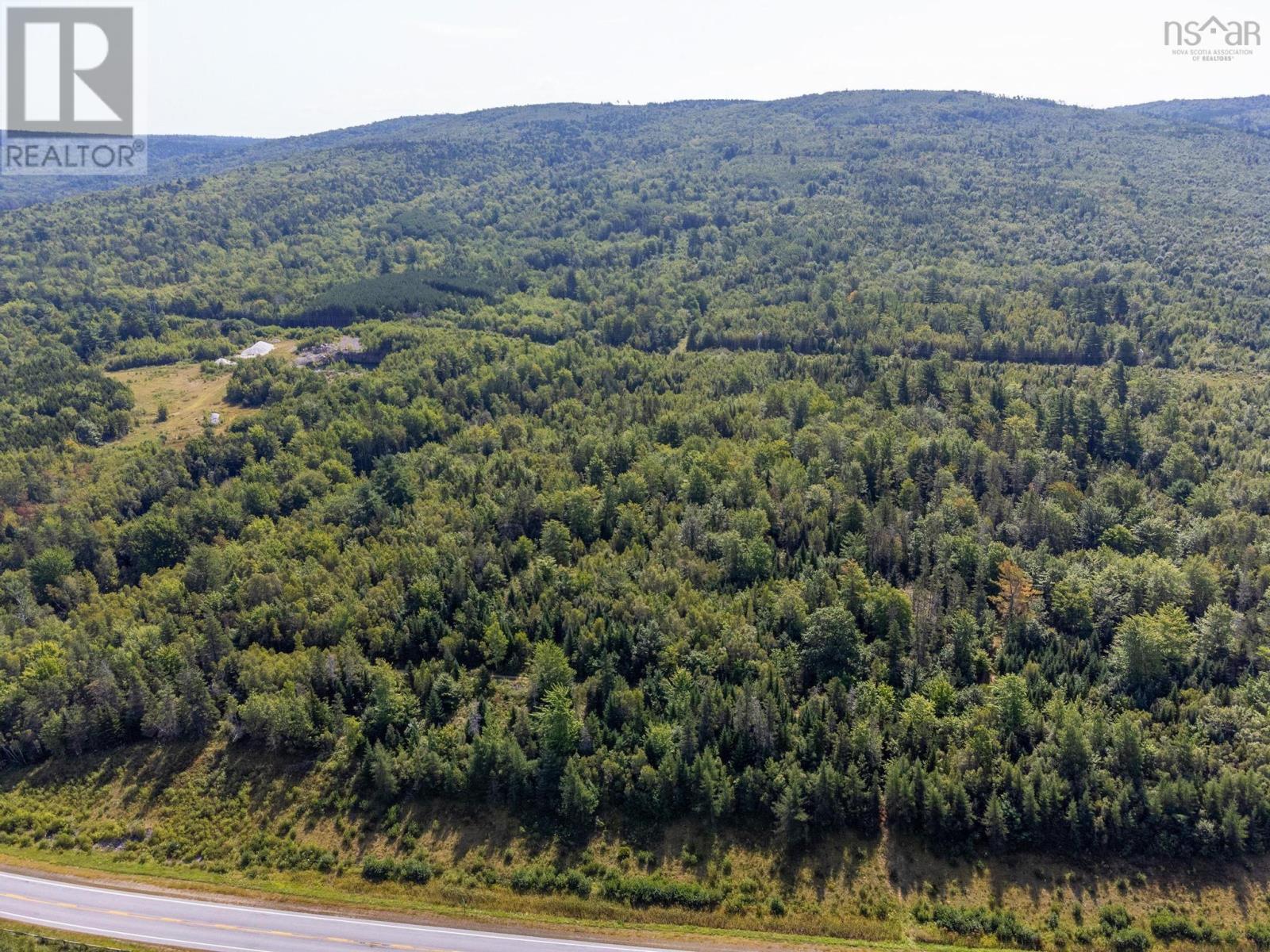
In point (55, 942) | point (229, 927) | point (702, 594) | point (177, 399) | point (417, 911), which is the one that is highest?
point (177, 399)

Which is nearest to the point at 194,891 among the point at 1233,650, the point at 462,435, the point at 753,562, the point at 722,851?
the point at 722,851

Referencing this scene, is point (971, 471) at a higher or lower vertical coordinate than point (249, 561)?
higher

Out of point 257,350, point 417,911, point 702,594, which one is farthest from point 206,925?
point 257,350

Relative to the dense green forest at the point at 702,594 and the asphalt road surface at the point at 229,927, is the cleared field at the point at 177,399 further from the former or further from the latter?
the asphalt road surface at the point at 229,927

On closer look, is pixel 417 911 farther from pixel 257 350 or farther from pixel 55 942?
pixel 257 350

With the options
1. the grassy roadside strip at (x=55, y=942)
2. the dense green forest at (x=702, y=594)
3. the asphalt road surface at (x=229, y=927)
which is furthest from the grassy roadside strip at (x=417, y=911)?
the dense green forest at (x=702, y=594)

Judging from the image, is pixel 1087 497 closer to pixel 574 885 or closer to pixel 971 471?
pixel 971 471
